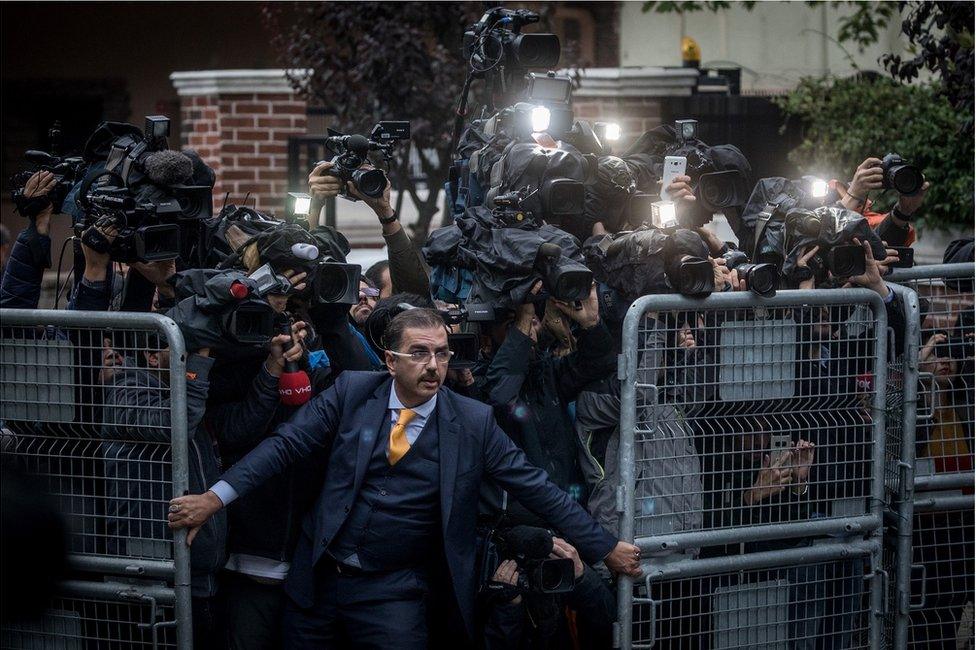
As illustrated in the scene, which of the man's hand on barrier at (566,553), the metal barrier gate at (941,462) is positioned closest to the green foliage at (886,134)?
the metal barrier gate at (941,462)

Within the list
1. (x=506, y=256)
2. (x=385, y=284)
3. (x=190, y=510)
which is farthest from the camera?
(x=385, y=284)

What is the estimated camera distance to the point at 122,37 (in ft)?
49.6

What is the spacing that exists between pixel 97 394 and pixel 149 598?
755mm

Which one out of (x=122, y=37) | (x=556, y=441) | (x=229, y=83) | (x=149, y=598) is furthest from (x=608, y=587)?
(x=122, y=37)

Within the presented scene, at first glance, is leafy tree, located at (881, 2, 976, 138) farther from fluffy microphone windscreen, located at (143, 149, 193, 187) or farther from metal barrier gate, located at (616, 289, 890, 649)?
fluffy microphone windscreen, located at (143, 149, 193, 187)

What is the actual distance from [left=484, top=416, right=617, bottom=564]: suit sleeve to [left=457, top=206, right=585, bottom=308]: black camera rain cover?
1.71 ft

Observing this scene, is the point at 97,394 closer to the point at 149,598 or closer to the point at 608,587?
the point at 149,598

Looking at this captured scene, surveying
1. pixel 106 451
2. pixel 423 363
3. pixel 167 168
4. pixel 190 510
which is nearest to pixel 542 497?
pixel 423 363

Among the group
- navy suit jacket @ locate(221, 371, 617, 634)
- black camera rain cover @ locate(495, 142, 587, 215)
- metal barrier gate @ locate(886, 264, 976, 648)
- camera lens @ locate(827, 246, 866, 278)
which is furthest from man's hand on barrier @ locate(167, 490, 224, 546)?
metal barrier gate @ locate(886, 264, 976, 648)

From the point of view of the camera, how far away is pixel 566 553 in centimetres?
491

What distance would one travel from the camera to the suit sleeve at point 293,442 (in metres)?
4.56

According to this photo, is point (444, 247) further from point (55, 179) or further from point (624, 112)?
point (624, 112)

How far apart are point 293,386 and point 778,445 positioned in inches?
74.4

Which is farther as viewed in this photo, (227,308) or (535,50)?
(535,50)
